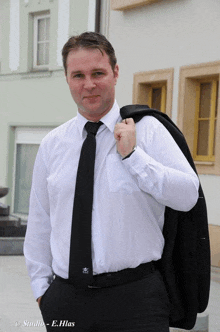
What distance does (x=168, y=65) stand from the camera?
12172 millimetres

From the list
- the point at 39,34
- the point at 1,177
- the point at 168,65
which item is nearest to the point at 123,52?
the point at 168,65

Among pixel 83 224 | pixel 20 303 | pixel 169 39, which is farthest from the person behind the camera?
pixel 169 39

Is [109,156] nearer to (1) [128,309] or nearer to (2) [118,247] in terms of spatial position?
(2) [118,247]

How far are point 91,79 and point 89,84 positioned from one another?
3 centimetres

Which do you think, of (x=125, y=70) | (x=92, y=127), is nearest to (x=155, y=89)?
(x=125, y=70)

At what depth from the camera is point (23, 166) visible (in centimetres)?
1858

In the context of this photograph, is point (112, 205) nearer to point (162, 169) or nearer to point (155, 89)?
point (162, 169)

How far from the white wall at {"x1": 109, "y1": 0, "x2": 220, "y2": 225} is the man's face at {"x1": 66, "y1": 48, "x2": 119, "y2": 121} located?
8502 mm

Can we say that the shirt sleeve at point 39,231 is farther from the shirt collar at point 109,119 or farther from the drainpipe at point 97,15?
the drainpipe at point 97,15

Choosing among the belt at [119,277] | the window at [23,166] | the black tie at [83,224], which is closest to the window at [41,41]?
the window at [23,166]

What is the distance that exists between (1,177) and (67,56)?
16.3 m

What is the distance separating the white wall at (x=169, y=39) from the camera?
11203 millimetres

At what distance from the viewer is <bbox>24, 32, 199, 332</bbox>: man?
2.47 meters

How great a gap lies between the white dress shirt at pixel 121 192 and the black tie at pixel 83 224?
0.03 meters
